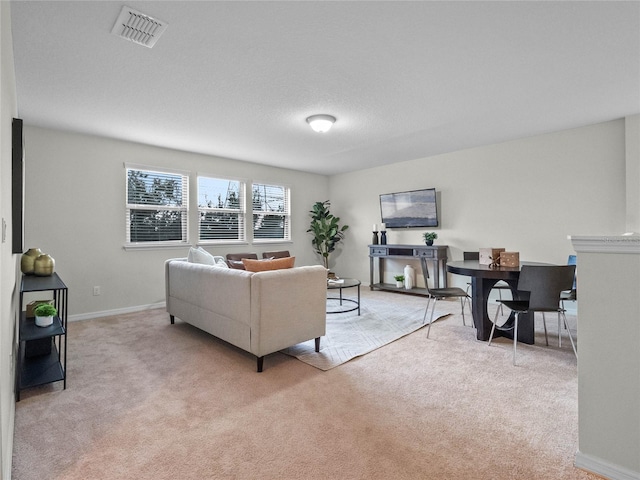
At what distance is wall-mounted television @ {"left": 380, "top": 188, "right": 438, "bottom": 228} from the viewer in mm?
5740

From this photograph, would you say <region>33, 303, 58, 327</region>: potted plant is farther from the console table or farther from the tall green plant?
the tall green plant

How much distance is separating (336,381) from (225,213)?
4.10m

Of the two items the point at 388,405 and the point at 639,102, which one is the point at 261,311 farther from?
the point at 639,102

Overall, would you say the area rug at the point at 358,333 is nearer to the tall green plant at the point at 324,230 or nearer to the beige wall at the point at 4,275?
the beige wall at the point at 4,275

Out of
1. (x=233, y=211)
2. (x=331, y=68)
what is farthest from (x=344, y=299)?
(x=331, y=68)

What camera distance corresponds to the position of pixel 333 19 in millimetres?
2102

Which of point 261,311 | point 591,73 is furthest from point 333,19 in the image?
point 591,73

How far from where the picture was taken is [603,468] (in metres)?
1.47

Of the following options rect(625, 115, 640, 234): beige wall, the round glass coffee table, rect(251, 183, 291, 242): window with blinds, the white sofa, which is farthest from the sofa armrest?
rect(625, 115, 640, 234): beige wall

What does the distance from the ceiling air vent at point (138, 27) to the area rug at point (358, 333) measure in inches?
103

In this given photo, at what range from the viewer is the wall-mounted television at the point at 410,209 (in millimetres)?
5740

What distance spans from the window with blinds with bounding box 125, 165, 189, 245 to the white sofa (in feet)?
6.82

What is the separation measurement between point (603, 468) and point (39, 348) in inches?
147

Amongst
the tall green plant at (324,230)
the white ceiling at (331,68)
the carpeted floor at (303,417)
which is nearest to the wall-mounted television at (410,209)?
the tall green plant at (324,230)
